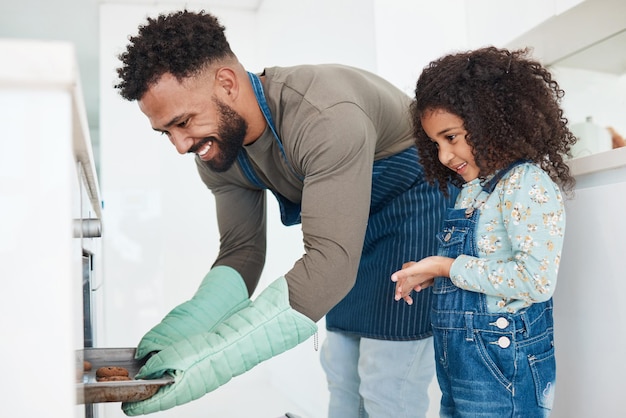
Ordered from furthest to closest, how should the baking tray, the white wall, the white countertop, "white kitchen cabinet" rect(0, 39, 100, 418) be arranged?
the white wall < the white countertop < the baking tray < "white kitchen cabinet" rect(0, 39, 100, 418)

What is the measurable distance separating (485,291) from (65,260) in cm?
67

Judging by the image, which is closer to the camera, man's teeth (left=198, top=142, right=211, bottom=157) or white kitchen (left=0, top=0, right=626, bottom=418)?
white kitchen (left=0, top=0, right=626, bottom=418)

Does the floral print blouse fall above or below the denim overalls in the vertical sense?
above

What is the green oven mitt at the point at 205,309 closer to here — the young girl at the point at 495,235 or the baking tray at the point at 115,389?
the baking tray at the point at 115,389

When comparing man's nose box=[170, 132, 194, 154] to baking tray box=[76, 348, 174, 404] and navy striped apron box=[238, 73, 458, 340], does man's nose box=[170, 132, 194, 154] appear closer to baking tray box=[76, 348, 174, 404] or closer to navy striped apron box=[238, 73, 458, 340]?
navy striped apron box=[238, 73, 458, 340]

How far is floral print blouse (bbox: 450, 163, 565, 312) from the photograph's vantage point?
3.08 ft

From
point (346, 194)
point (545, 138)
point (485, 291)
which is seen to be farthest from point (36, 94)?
point (545, 138)

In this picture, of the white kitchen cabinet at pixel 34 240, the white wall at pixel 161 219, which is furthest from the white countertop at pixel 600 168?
the white wall at pixel 161 219

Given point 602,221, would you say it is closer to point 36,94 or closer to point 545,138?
point 545,138

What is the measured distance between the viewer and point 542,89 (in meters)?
1.10

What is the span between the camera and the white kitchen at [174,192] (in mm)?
463

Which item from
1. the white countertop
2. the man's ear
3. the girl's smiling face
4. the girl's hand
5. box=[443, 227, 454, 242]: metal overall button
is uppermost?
the man's ear

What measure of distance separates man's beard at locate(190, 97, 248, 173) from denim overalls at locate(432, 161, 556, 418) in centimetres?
44

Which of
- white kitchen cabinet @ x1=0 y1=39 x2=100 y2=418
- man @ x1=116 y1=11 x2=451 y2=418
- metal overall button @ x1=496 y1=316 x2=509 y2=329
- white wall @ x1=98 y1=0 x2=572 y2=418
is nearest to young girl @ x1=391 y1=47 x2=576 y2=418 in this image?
metal overall button @ x1=496 y1=316 x2=509 y2=329
